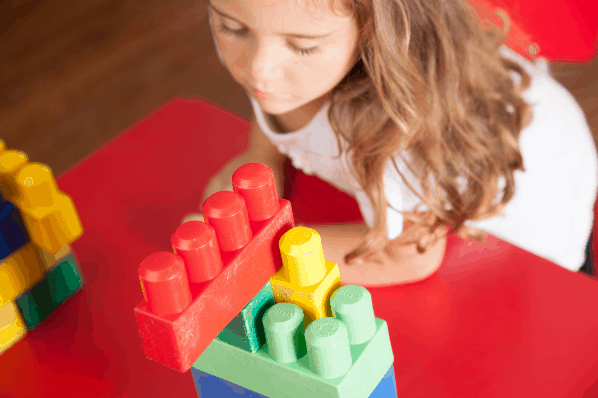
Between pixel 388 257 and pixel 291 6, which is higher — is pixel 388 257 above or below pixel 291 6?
below

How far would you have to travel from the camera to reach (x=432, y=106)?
687 millimetres

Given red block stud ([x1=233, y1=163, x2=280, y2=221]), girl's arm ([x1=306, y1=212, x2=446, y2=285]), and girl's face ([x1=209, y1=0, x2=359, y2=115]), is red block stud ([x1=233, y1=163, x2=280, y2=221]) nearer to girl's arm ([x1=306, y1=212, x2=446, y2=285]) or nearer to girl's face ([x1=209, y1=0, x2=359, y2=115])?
girl's face ([x1=209, y1=0, x2=359, y2=115])

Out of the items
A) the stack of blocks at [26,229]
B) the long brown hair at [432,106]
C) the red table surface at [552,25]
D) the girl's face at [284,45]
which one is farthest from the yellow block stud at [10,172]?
the red table surface at [552,25]

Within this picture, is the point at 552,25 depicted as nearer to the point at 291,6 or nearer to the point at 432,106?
the point at 432,106

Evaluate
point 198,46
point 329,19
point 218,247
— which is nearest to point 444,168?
point 329,19

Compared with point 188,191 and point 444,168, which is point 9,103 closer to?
point 188,191

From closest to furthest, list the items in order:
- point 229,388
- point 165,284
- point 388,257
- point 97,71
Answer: point 165,284 → point 229,388 → point 388,257 → point 97,71

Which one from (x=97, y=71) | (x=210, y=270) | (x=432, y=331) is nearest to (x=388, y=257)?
(x=432, y=331)

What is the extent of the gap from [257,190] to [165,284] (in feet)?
0.30

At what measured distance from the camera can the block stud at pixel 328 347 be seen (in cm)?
42

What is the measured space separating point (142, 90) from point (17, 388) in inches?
43.8

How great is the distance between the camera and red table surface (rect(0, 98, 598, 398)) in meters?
0.61

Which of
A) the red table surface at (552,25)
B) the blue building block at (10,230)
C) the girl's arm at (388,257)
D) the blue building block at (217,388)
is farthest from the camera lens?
the red table surface at (552,25)

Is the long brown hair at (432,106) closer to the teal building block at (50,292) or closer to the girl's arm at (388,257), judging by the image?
the girl's arm at (388,257)
